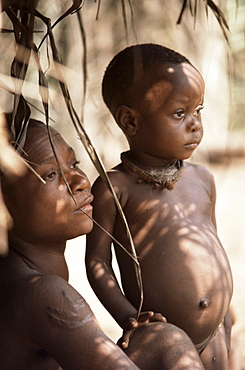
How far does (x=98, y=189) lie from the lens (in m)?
1.80

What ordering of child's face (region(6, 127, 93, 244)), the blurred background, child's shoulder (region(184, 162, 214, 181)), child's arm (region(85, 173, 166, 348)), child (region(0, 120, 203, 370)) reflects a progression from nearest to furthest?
1. child (region(0, 120, 203, 370))
2. child's face (region(6, 127, 93, 244))
3. the blurred background
4. child's arm (region(85, 173, 166, 348))
5. child's shoulder (region(184, 162, 214, 181))

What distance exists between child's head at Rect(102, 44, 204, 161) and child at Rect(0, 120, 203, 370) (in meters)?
0.34

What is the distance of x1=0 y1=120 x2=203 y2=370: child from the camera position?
4.28 feet

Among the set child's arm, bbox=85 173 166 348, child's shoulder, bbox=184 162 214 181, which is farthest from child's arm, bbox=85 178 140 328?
child's shoulder, bbox=184 162 214 181

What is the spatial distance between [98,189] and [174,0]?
1.31 m

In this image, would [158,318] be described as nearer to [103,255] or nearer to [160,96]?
[103,255]

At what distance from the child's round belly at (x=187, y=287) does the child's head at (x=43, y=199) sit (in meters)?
0.36

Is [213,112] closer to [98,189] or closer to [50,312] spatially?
[98,189]

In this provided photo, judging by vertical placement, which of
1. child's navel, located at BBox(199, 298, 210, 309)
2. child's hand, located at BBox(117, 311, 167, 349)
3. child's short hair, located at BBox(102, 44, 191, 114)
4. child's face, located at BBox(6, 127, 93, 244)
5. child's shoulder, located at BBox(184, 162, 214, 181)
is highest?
child's short hair, located at BBox(102, 44, 191, 114)

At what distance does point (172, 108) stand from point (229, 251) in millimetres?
2410

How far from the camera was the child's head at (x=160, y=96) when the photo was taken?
176 centimetres

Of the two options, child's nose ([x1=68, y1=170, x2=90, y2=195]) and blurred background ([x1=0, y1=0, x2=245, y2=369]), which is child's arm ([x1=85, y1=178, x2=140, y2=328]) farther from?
child's nose ([x1=68, y1=170, x2=90, y2=195])

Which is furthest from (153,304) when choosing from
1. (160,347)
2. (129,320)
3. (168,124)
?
(168,124)

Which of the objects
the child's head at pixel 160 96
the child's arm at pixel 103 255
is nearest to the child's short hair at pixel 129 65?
the child's head at pixel 160 96
